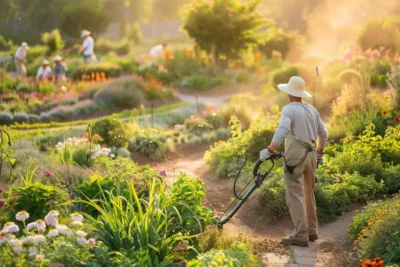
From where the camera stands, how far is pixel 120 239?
664 centimetres

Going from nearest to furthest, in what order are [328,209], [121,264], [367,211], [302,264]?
1. [121,264]
2. [302,264]
3. [367,211]
4. [328,209]

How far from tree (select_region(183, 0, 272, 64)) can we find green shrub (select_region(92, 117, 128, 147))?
11.9m

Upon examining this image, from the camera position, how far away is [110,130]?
44.0 feet

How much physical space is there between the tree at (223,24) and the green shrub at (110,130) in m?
11.9

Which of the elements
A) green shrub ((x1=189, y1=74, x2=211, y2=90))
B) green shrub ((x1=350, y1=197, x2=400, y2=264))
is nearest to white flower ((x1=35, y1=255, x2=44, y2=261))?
green shrub ((x1=350, y1=197, x2=400, y2=264))

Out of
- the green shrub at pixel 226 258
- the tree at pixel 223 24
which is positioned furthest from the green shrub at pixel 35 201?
the tree at pixel 223 24

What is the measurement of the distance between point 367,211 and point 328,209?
104cm

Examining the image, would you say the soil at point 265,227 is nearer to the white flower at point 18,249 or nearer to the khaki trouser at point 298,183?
the khaki trouser at point 298,183

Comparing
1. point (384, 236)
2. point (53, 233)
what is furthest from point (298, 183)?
point (53, 233)

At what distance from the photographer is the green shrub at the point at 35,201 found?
743cm

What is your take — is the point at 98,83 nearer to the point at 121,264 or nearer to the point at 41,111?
the point at 41,111

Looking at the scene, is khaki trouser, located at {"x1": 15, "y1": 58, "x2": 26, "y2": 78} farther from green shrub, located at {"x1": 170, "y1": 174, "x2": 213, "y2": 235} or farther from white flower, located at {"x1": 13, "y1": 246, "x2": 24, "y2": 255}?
white flower, located at {"x1": 13, "y1": 246, "x2": 24, "y2": 255}

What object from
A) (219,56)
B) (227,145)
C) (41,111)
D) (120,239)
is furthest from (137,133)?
(219,56)

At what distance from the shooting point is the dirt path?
762 cm
